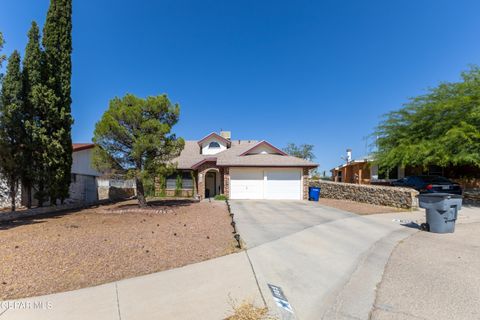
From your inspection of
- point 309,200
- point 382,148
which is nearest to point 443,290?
point 309,200

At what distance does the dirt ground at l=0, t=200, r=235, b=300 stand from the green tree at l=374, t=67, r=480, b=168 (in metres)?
13.3

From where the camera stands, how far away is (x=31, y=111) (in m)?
12.5

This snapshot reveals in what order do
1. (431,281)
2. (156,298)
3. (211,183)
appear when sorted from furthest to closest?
(211,183) < (431,281) < (156,298)

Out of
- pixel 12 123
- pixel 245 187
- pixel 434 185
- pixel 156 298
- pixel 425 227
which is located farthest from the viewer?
pixel 245 187

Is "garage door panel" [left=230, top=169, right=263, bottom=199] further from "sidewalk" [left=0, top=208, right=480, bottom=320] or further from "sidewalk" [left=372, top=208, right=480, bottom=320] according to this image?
"sidewalk" [left=0, top=208, right=480, bottom=320]

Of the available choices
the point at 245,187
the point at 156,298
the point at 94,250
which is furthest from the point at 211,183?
the point at 156,298

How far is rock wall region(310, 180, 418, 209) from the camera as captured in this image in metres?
13.5

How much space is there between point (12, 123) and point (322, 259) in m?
14.2

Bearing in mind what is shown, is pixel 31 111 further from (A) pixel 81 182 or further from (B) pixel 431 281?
(B) pixel 431 281

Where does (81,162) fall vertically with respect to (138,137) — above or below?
below

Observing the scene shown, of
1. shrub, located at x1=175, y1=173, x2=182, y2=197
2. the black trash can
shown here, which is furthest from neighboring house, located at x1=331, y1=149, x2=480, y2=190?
shrub, located at x1=175, y1=173, x2=182, y2=197

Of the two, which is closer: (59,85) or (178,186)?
(59,85)

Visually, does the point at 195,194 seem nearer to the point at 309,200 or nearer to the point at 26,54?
the point at 309,200

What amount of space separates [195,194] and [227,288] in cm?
1630
